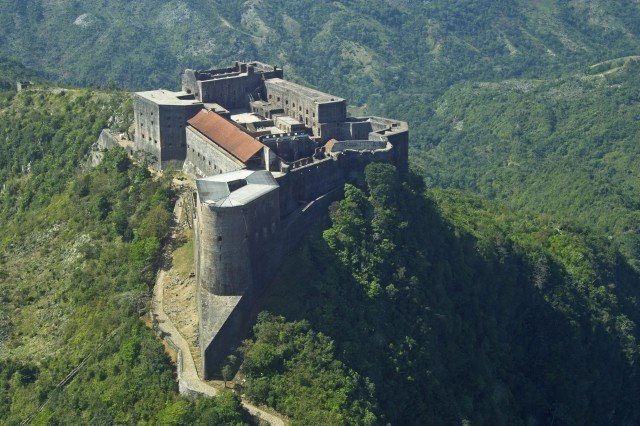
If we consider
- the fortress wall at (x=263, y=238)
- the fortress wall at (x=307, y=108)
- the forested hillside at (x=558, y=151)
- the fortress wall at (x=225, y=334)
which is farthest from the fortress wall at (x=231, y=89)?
the forested hillside at (x=558, y=151)

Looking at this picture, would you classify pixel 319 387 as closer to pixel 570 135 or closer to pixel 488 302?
pixel 488 302

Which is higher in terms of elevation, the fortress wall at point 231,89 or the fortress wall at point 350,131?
the fortress wall at point 231,89

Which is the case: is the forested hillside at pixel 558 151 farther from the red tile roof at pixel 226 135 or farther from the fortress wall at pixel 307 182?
the red tile roof at pixel 226 135

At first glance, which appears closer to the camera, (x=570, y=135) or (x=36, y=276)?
(x=36, y=276)

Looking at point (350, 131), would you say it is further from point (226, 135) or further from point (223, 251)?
point (223, 251)

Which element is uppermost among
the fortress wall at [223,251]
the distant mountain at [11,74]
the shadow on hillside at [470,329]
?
the distant mountain at [11,74]

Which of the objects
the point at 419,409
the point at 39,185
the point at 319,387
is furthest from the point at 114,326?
the point at 39,185

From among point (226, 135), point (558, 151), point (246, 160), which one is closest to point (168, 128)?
point (226, 135)

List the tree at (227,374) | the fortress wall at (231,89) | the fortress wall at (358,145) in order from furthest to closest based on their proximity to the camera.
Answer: the fortress wall at (231,89)
the fortress wall at (358,145)
the tree at (227,374)
